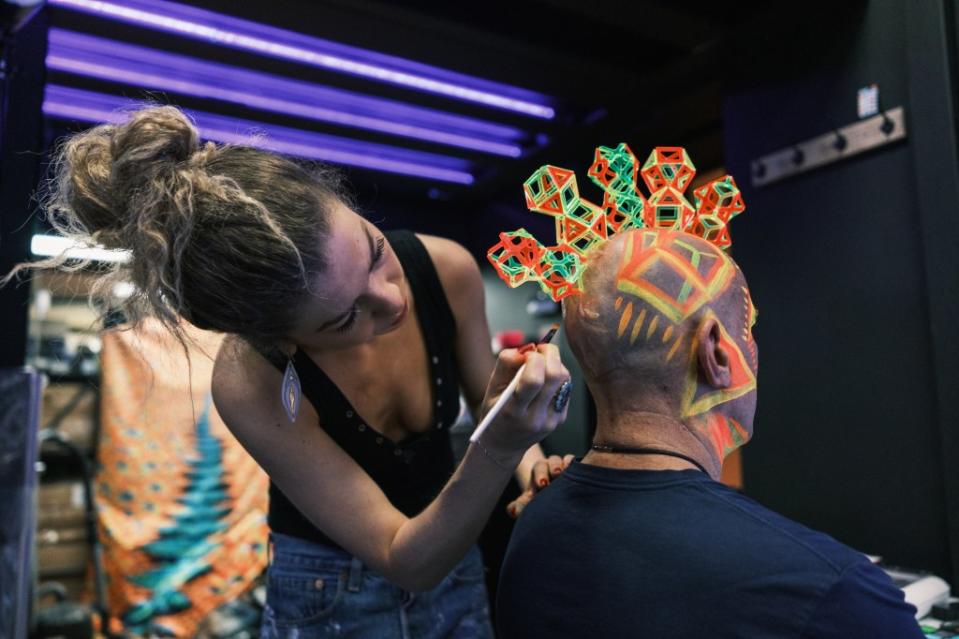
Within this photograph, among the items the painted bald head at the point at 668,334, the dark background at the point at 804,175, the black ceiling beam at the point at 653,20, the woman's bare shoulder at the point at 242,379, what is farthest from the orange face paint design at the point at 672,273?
the black ceiling beam at the point at 653,20

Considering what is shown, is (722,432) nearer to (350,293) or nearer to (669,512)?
(669,512)

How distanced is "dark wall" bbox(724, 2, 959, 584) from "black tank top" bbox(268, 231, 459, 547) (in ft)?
3.85

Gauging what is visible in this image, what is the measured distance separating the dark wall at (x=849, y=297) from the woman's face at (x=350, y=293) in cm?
137

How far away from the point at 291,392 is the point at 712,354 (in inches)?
27.1

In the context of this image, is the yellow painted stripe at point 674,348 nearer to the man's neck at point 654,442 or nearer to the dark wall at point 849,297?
the man's neck at point 654,442

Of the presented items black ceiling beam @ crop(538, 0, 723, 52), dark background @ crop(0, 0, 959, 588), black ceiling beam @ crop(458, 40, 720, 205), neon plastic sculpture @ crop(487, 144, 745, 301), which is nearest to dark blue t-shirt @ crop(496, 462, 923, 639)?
neon plastic sculpture @ crop(487, 144, 745, 301)

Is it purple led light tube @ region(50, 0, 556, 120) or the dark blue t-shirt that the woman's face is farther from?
purple led light tube @ region(50, 0, 556, 120)

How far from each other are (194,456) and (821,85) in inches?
131

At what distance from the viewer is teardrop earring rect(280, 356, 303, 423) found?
1.18 meters

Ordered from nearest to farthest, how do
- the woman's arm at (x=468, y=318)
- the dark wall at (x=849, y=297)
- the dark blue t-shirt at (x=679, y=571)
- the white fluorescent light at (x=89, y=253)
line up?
the dark blue t-shirt at (x=679, y=571) < the white fluorescent light at (x=89, y=253) < the woman's arm at (x=468, y=318) < the dark wall at (x=849, y=297)

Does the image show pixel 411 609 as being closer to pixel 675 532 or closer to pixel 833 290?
pixel 675 532

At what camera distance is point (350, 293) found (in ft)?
3.64

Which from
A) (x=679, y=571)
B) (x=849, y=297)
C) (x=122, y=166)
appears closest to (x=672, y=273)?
(x=679, y=571)

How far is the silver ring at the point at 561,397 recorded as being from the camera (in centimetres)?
93
